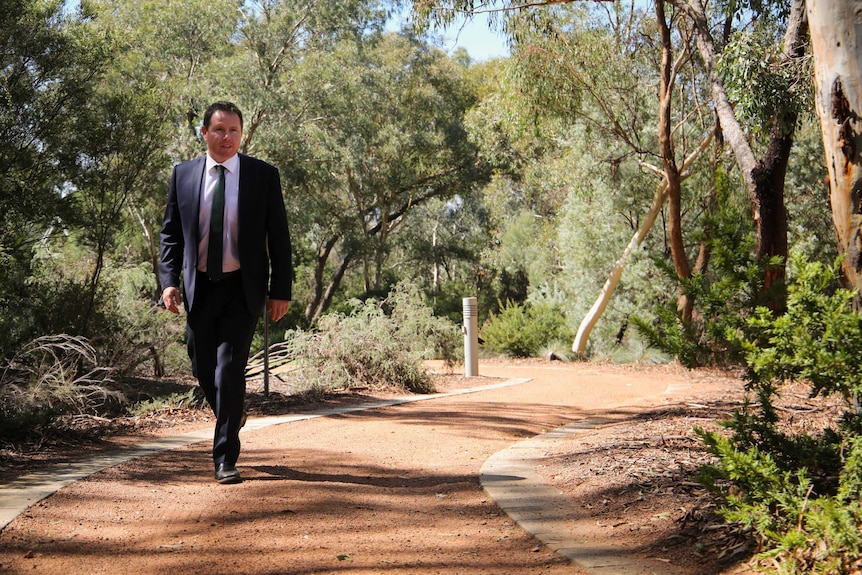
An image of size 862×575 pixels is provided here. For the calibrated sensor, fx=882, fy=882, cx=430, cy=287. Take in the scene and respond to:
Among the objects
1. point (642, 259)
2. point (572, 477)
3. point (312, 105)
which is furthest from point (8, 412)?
point (312, 105)

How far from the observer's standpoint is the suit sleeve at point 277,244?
520 centimetres

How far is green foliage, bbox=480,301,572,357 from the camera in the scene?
22.2 metres

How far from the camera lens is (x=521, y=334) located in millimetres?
22094

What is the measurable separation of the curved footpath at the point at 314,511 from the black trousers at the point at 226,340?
1.01 feet

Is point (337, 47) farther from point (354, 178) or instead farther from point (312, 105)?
point (354, 178)

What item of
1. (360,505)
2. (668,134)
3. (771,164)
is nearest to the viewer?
(360,505)

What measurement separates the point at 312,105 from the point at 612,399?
58.8 feet

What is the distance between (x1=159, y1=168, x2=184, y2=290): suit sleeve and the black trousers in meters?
0.27

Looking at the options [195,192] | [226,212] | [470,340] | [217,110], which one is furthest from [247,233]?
[470,340]

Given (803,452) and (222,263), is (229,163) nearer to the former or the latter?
(222,263)

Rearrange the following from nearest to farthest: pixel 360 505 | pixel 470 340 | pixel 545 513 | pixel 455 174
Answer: pixel 545 513
pixel 360 505
pixel 470 340
pixel 455 174

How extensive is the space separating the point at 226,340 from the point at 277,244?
25.5 inches

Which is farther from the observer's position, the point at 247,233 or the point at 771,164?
the point at 771,164

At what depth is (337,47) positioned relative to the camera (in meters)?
27.8
